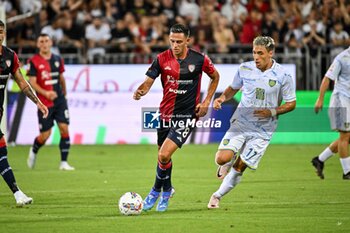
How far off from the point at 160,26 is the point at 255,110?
47.7 feet

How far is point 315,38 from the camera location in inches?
1008

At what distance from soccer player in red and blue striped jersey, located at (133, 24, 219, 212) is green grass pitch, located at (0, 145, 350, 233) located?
1.26 ft

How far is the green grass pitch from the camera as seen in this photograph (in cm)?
1023

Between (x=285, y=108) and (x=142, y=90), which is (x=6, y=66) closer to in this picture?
(x=142, y=90)

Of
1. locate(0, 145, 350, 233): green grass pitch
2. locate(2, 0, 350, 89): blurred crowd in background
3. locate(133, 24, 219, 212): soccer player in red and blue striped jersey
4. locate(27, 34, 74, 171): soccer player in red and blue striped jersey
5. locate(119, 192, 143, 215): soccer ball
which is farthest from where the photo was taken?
locate(2, 0, 350, 89): blurred crowd in background

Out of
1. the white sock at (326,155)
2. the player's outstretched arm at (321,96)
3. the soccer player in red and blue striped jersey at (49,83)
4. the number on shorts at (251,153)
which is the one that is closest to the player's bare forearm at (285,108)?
the number on shorts at (251,153)

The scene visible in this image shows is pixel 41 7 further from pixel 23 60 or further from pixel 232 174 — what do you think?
pixel 232 174

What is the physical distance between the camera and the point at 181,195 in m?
13.6

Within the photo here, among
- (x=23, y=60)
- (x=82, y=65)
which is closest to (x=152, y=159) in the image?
(x=82, y=65)

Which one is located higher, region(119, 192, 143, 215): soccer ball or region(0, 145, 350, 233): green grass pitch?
region(119, 192, 143, 215): soccer ball

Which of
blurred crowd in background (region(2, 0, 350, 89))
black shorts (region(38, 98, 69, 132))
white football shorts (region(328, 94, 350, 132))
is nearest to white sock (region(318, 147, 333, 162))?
white football shorts (region(328, 94, 350, 132))

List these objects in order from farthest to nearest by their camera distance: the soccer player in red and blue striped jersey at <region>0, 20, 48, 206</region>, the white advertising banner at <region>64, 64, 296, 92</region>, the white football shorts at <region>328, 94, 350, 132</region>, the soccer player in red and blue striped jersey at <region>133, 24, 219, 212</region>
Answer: the white advertising banner at <region>64, 64, 296, 92</region>, the white football shorts at <region>328, 94, 350, 132</region>, the soccer player in red and blue striped jersey at <region>0, 20, 48, 206</region>, the soccer player in red and blue striped jersey at <region>133, 24, 219, 212</region>

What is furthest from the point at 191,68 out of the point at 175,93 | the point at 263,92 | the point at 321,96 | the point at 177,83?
the point at 321,96

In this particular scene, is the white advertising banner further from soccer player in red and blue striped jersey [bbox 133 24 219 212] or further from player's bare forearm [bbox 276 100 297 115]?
player's bare forearm [bbox 276 100 297 115]
